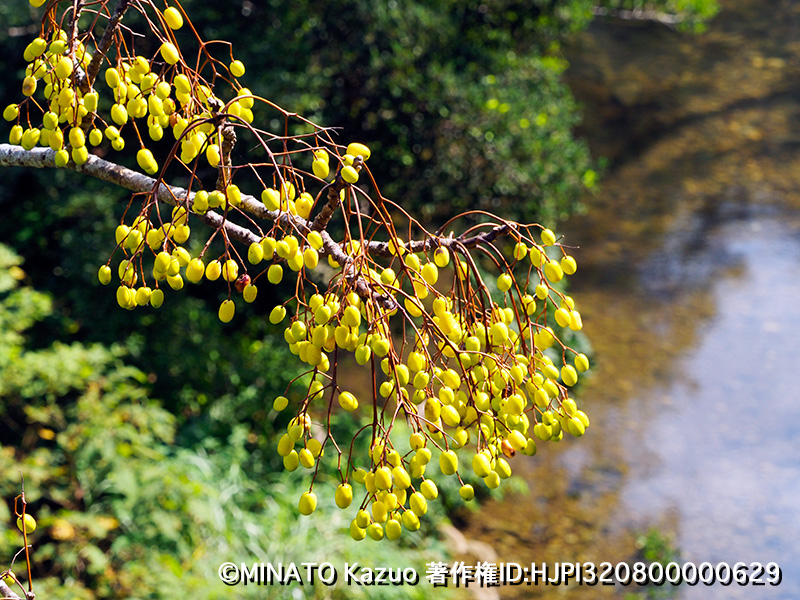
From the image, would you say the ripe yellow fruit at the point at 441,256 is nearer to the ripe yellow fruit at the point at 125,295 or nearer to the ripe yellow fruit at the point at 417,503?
the ripe yellow fruit at the point at 417,503

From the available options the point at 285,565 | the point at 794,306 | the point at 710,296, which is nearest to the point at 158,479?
the point at 285,565

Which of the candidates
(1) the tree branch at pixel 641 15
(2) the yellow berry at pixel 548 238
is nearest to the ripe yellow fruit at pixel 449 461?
(2) the yellow berry at pixel 548 238

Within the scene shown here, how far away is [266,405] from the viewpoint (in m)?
4.38

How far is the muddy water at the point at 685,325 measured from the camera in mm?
4527

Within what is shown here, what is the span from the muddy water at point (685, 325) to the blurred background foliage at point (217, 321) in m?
1.22

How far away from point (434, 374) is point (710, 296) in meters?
6.24

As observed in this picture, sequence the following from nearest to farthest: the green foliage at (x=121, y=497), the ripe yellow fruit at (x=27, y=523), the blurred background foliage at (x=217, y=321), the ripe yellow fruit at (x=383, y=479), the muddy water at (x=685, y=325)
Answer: the ripe yellow fruit at (x=383, y=479)
the ripe yellow fruit at (x=27, y=523)
the green foliage at (x=121, y=497)
the blurred background foliage at (x=217, y=321)
the muddy water at (x=685, y=325)

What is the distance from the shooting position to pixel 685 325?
250 inches

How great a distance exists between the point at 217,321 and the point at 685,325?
4.07 metres

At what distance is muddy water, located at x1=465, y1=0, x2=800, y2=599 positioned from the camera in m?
4.53

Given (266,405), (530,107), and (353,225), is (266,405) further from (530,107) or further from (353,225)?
(530,107)

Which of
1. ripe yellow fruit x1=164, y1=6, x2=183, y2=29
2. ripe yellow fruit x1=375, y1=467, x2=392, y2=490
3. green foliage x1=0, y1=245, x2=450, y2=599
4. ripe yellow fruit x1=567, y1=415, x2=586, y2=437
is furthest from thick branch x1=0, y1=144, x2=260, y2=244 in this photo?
green foliage x1=0, y1=245, x2=450, y2=599

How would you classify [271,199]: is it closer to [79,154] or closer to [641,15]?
[79,154]

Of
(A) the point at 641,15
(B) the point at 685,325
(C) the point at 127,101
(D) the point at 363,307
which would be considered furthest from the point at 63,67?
(A) the point at 641,15
